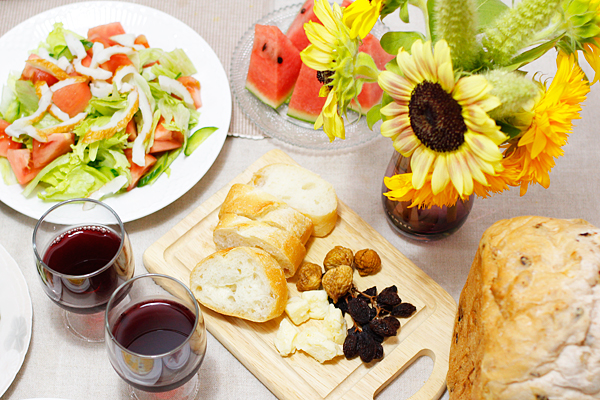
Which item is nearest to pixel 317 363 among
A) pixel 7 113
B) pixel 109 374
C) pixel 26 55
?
pixel 109 374

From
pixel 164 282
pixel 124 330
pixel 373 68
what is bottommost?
pixel 124 330

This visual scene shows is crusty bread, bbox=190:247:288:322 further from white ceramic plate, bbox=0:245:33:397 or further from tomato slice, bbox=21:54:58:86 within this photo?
tomato slice, bbox=21:54:58:86

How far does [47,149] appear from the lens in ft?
6.44

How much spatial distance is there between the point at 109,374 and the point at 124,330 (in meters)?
0.37

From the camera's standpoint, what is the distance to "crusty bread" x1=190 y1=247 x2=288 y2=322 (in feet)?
5.47

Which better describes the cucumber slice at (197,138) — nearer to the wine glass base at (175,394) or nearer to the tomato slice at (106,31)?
the tomato slice at (106,31)

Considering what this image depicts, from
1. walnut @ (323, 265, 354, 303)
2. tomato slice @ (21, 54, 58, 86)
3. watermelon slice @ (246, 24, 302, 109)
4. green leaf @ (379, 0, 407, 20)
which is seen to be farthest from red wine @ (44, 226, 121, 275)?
green leaf @ (379, 0, 407, 20)

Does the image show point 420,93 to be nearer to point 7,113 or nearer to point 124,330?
point 124,330

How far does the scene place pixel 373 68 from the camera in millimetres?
1276

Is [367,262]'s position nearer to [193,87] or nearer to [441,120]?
[441,120]

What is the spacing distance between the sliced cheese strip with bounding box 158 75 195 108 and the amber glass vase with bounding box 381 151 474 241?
2.76 feet

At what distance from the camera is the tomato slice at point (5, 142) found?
6.45ft

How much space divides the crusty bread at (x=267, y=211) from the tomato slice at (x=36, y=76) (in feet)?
2.93

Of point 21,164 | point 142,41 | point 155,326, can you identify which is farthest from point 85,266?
point 142,41
